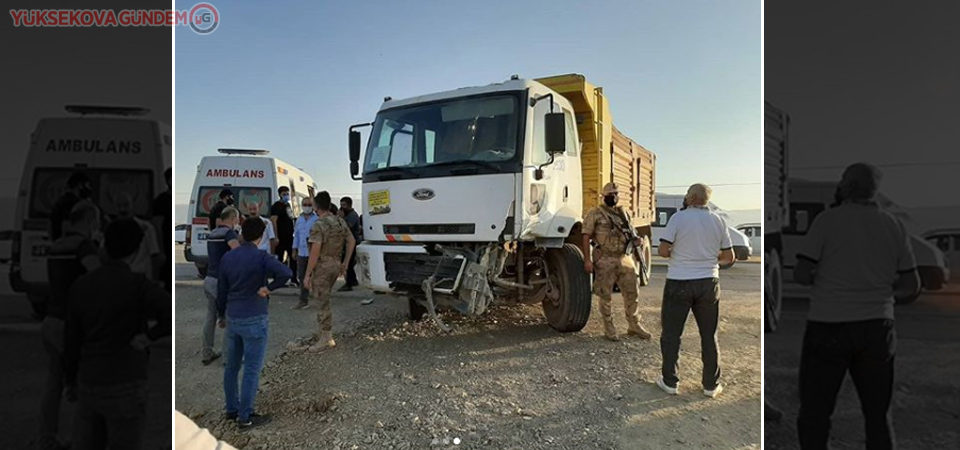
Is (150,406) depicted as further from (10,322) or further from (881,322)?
(881,322)

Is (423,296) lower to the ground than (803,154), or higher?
lower

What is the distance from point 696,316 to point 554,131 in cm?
209

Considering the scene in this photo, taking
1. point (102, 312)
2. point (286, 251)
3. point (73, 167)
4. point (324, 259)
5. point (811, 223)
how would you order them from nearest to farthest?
point (73, 167) → point (102, 312) → point (811, 223) → point (324, 259) → point (286, 251)

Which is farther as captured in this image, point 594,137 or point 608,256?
point 594,137

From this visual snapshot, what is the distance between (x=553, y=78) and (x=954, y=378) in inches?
198

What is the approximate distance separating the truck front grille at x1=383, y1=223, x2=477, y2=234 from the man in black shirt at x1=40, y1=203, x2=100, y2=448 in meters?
3.45

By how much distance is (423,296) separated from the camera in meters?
5.23

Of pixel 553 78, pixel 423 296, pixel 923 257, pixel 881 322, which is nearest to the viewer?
pixel 923 257

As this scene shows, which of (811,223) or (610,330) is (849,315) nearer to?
(811,223)

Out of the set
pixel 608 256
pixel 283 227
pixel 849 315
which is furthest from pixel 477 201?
pixel 283 227

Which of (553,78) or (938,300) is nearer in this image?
(938,300)

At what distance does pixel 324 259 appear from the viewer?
16.3ft

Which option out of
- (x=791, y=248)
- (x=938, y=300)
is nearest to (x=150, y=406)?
(x=791, y=248)

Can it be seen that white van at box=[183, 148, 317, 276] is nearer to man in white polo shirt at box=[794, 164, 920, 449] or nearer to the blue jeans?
the blue jeans
